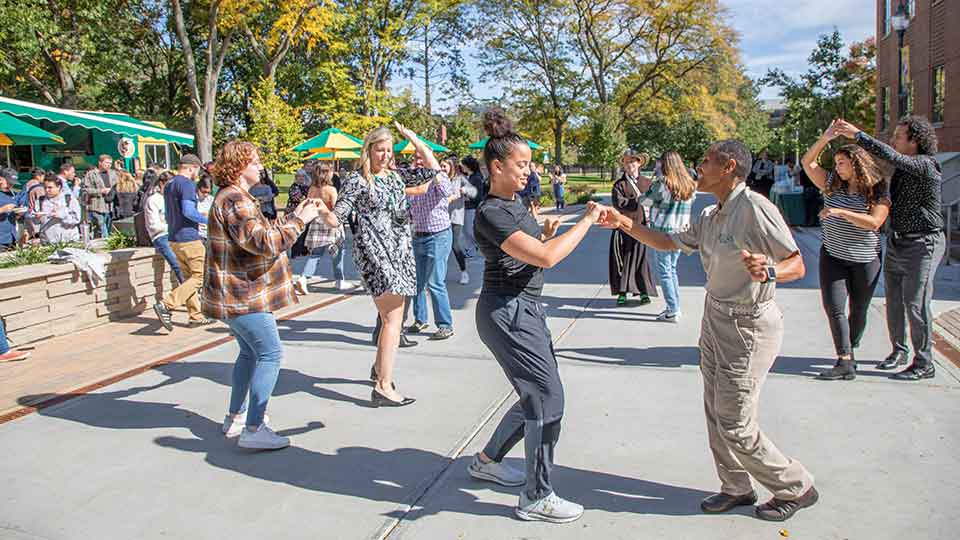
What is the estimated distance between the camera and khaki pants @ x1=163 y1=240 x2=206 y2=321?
748 centimetres

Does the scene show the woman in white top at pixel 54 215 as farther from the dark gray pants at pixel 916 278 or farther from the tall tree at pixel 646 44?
the tall tree at pixel 646 44

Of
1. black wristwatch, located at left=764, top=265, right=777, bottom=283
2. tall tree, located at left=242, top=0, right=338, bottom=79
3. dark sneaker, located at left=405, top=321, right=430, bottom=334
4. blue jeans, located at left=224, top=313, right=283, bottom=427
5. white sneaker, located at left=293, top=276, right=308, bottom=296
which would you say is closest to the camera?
black wristwatch, located at left=764, top=265, right=777, bottom=283

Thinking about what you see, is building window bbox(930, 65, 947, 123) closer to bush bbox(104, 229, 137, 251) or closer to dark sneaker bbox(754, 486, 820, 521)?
dark sneaker bbox(754, 486, 820, 521)

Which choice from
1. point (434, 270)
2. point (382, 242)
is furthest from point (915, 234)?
point (434, 270)

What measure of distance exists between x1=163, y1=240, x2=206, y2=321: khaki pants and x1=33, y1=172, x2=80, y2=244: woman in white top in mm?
4175

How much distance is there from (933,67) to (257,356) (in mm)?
20619

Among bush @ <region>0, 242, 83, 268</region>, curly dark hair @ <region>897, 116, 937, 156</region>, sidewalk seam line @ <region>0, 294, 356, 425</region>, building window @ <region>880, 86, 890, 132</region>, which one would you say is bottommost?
sidewalk seam line @ <region>0, 294, 356, 425</region>

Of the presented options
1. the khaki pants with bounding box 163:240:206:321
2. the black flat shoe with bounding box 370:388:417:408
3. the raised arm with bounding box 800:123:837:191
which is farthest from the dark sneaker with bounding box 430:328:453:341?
the raised arm with bounding box 800:123:837:191

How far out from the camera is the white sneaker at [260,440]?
4.30 meters

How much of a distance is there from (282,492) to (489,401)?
70.0 inches

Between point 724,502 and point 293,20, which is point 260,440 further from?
point 293,20

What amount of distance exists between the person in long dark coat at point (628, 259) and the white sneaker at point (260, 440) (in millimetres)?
5078

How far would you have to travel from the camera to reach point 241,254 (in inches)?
160

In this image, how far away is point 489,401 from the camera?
17.0 feet
